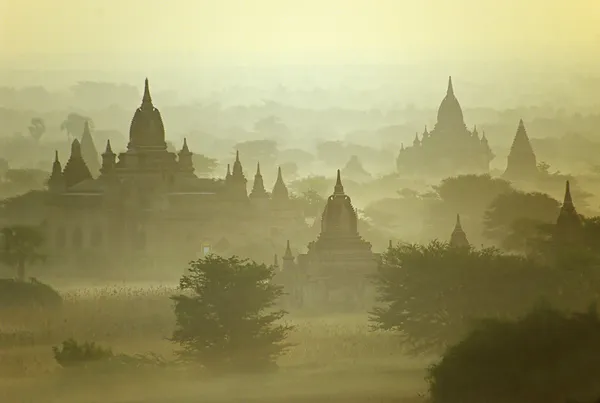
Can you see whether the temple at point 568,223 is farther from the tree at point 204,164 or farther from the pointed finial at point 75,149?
the pointed finial at point 75,149

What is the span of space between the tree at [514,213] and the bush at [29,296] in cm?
292

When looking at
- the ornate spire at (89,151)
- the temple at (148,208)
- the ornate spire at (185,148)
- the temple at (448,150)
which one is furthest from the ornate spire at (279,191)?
the ornate spire at (89,151)

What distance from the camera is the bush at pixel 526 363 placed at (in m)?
7.08

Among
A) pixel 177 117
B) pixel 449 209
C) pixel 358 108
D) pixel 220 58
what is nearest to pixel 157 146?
pixel 177 117

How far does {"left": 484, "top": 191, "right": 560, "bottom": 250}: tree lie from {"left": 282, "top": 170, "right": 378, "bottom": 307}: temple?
32.8 inches

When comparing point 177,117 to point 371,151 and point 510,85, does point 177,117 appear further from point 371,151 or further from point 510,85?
point 510,85

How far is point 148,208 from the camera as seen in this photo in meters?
8.02

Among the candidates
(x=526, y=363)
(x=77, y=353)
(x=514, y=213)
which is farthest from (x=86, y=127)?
(x=526, y=363)

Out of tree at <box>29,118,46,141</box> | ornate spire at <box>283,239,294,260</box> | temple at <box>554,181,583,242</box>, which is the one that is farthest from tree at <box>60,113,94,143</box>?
temple at <box>554,181,583,242</box>

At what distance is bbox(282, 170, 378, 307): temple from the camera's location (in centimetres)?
767

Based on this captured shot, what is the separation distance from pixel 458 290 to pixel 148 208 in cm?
224

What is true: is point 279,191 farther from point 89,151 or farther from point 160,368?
point 160,368

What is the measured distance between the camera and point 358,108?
7859 mm

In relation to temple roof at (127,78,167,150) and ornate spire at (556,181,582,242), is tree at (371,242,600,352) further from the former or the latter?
temple roof at (127,78,167,150)
